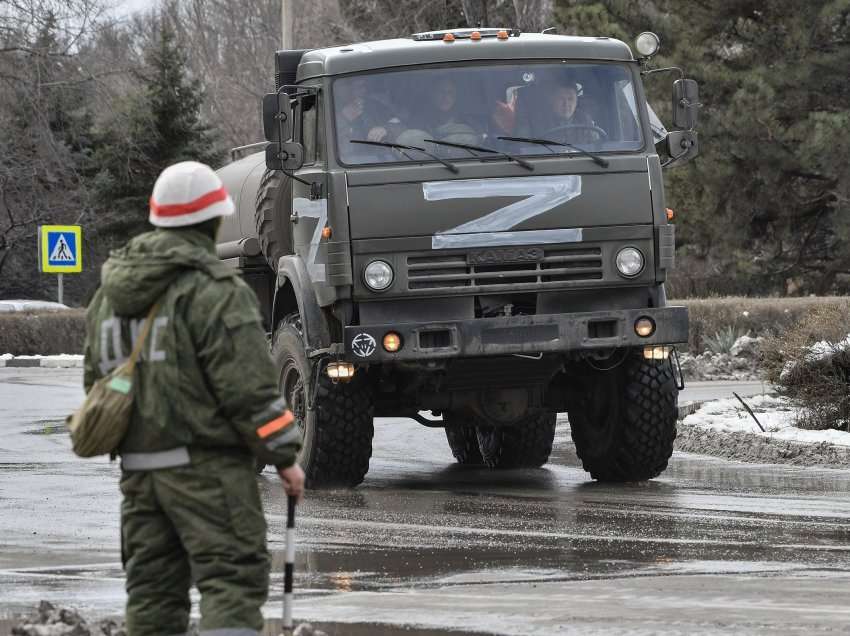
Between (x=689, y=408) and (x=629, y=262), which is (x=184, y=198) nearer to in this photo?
(x=629, y=262)

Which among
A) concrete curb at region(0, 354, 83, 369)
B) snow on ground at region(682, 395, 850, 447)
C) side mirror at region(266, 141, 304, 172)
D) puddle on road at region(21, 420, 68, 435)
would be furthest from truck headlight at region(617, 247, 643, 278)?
concrete curb at region(0, 354, 83, 369)

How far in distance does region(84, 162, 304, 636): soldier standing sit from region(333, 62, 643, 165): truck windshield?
6.23 meters

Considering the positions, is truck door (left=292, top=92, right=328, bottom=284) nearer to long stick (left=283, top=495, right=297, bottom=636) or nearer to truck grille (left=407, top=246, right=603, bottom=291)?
truck grille (left=407, top=246, right=603, bottom=291)

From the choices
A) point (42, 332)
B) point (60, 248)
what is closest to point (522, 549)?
point (60, 248)

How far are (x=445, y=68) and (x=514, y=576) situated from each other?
4.70 metres

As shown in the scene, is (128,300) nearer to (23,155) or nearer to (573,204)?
(573,204)

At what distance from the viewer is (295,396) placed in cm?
1209

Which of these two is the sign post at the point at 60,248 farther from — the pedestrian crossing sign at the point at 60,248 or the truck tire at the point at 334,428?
the truck tire at the point at 334,428

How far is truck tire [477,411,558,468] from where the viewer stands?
44.7ft

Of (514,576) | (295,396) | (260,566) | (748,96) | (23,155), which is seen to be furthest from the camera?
(23,155)

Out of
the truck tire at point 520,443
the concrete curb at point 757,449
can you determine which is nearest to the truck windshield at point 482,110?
the truck tire at point 520,443

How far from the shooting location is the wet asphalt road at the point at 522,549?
673 centimetres

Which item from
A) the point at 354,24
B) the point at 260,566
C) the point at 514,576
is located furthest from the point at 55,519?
the point at 354,24

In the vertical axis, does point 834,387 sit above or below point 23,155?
below
